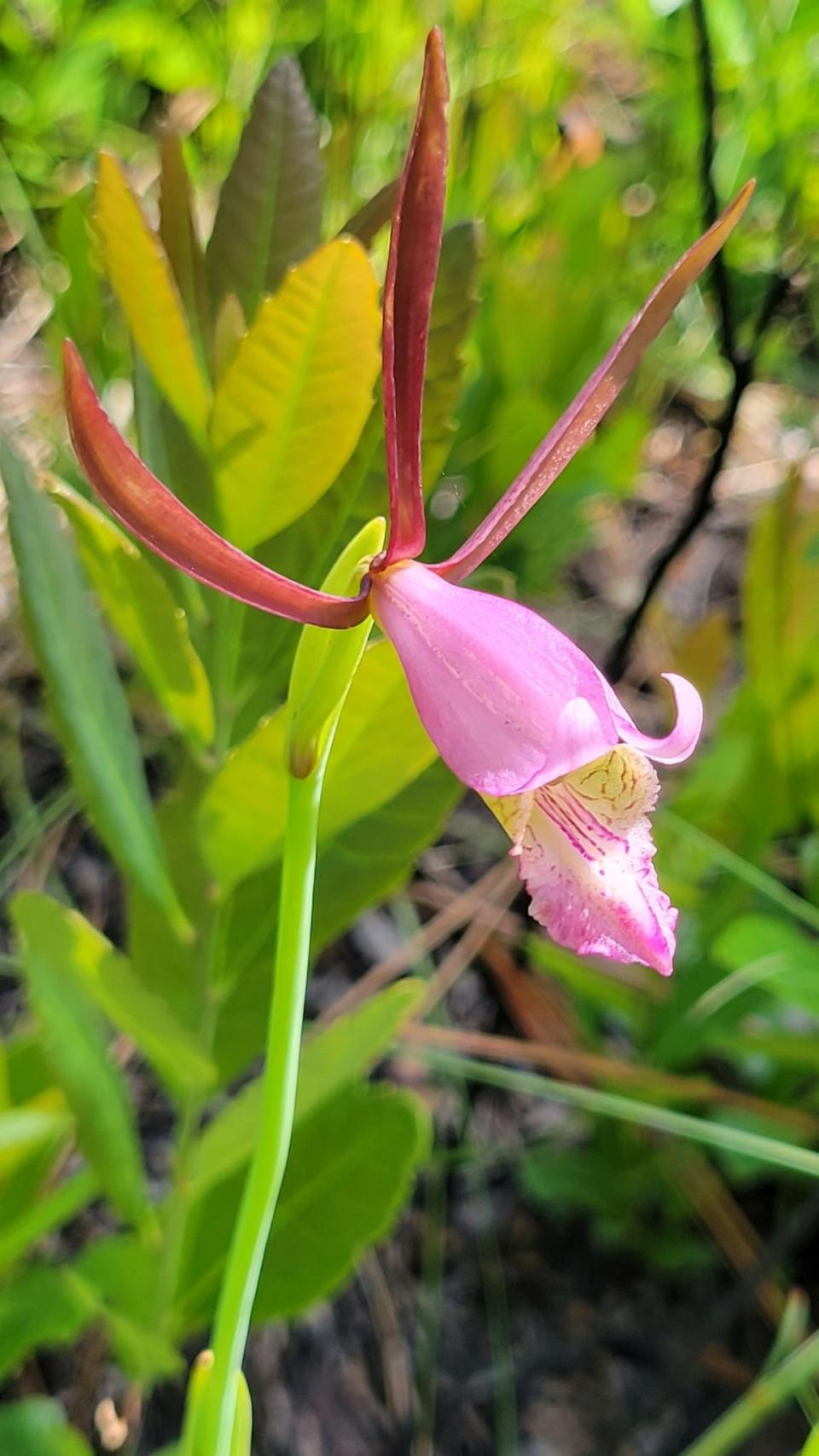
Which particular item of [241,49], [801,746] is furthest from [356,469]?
[241,49]

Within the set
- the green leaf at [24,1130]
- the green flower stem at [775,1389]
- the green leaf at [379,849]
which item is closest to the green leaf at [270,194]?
the green leaf at [379,849]

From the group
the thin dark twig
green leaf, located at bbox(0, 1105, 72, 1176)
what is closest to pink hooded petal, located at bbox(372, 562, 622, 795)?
green leaf, located at bbox(0, 1105, 72, 1176)

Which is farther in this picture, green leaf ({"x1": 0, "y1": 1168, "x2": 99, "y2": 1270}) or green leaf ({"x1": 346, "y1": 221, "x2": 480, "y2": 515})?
green leaf ({"x1": 0, "y1": 1168, "x2": 99, "y2": 1270})

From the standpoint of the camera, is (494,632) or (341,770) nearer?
(494,632)

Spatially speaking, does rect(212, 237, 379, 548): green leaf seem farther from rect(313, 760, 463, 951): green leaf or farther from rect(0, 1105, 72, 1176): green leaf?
rect(0, 1105, 72, 1176): green leaf

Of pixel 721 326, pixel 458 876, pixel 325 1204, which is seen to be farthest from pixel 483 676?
pixel 458 876

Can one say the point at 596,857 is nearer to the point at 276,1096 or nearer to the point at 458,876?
the point at 276,1096

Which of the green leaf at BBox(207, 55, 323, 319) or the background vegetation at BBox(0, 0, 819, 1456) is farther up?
the green leaf at BBox(207, 55, 323, 319)

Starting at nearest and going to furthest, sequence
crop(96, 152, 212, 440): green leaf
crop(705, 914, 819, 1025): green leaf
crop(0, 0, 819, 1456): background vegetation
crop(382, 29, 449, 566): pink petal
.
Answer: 1. crop(382, 29, 449, 566): pink petal
2. crop(96, 152, 212, 440): green leaf
3. crop(0, 0, 819, 1456): background vegetation
4. crop(705, 914, 819, 1025): green leaf
